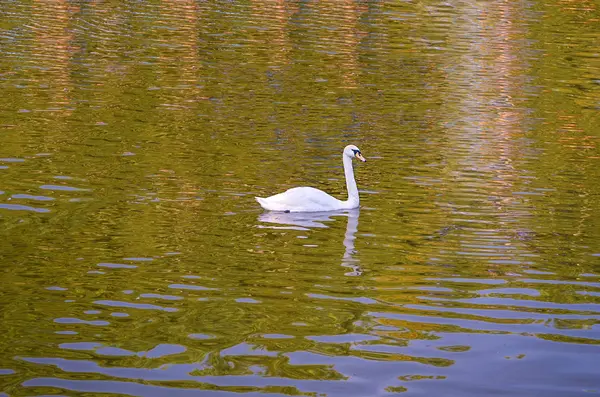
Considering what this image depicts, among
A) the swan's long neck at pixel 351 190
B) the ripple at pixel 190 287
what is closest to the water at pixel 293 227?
the ripple at pixel 190 287

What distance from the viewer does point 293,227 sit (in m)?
18.5

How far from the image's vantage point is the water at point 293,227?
12.0m

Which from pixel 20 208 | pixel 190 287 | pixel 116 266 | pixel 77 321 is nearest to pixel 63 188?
pixel 20 208

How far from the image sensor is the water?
39.5 ft

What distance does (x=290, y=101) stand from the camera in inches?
1230

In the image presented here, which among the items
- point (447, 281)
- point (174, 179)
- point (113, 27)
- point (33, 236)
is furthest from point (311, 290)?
point (113, 27)

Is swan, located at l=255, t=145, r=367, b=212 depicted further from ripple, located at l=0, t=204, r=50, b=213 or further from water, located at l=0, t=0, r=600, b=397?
ripple, located at l=0, t=204, r=50, b=213

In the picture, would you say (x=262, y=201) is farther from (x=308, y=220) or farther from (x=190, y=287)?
(x=190, y=287)

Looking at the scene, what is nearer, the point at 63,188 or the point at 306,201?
the point at 306,201

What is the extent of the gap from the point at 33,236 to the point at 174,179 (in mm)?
4500

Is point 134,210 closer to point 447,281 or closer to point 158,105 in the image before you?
point 447,281

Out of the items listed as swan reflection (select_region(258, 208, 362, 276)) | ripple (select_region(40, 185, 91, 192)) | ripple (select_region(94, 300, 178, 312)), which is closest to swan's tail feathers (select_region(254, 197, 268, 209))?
swan reflection (select_region(258, 208, 362, 276))

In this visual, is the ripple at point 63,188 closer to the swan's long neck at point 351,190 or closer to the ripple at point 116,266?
the swan's long neck at point 351,190

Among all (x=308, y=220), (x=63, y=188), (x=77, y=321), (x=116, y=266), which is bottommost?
(x=308, y=220)
